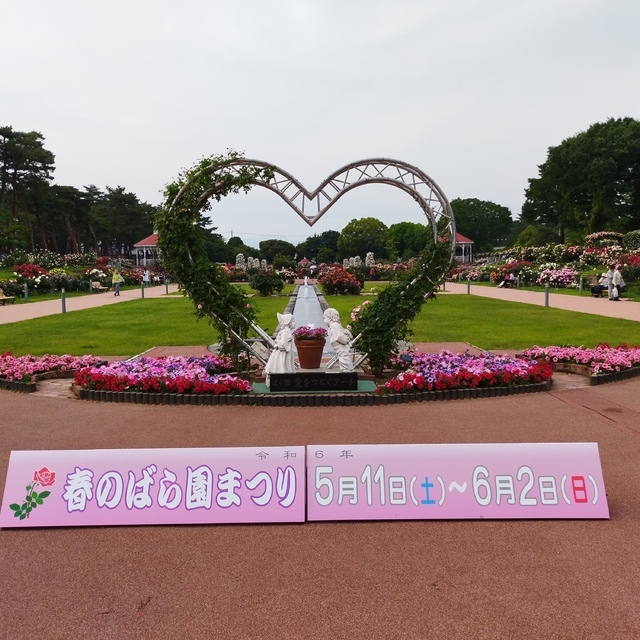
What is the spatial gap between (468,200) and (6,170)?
71.4m

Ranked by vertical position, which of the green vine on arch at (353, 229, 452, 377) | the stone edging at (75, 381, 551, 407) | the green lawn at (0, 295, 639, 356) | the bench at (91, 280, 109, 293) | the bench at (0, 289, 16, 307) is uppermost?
the green vine on arch at (353, 229, 452, 377)

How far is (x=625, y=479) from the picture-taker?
518 cm

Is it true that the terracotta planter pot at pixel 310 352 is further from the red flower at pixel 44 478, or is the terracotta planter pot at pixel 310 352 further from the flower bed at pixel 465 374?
the red flower at pixel 44 478

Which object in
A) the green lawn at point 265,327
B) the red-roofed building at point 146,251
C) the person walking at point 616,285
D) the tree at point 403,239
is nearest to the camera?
the green lawn at point 265,327

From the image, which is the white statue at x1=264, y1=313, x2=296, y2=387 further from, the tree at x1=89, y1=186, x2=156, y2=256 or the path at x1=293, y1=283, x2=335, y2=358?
the tree at x1=89, y1=186, x2=156, y2=256

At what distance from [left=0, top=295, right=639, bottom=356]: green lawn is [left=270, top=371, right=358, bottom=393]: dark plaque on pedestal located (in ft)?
13.5

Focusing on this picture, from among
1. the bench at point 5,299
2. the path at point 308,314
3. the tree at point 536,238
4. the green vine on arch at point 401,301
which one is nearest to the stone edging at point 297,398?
the green vine on arch at point 401,301

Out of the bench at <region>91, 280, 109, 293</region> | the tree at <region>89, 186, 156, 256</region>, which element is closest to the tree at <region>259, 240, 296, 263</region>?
the tree at <region>89, 186, 156, 256</region>

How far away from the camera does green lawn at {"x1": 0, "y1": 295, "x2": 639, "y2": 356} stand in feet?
45.6

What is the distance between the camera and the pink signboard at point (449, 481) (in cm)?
429

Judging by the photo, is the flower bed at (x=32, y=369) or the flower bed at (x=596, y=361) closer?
the flower bed at (x=32, y=369)

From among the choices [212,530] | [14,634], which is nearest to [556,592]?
[212,530]

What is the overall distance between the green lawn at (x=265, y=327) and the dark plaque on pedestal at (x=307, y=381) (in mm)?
4125

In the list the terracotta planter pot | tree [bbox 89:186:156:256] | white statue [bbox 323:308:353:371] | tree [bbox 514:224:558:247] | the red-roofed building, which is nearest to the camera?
white statue [bbox 323:308:353:371]
